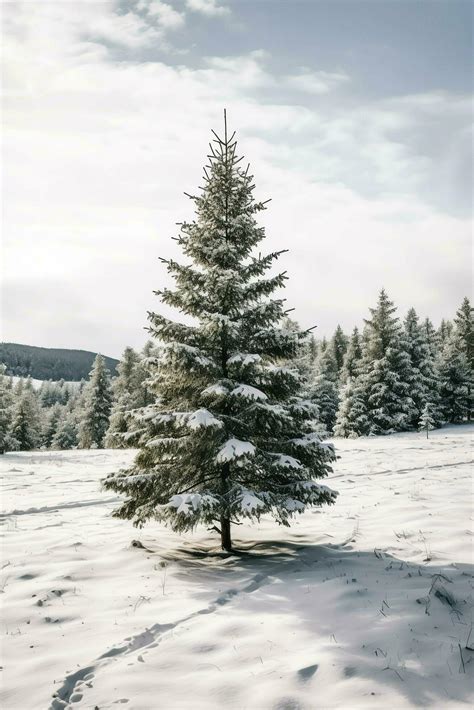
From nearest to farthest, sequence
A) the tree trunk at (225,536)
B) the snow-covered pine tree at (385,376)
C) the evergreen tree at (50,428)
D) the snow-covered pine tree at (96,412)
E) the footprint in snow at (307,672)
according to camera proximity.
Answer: the footprint in snow at (307,672) < the tree trunk at (225,536) < the snow-covered pine tree at (385,376) < the snow-covered pine tree at (96,412) < the evergreen tree at (50,428)

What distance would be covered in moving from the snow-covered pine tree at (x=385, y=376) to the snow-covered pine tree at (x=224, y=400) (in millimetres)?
29829

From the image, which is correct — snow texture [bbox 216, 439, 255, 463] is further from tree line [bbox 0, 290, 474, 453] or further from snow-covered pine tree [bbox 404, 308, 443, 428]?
snow-covered pine tree [bbox 404, 308, 443, 428]

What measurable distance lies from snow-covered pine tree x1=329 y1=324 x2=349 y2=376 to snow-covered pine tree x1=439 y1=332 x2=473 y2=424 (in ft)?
93.5

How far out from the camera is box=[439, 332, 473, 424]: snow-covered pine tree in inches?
1674

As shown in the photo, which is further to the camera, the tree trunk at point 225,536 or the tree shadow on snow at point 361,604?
the tree trunk at point 225,536

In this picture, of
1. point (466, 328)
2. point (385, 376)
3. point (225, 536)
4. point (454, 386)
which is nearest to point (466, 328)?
point (466, 328)

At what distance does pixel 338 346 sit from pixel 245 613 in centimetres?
7301

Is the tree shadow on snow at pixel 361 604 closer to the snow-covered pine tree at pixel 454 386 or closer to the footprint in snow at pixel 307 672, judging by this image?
the footprint in snow at pixel 307 672

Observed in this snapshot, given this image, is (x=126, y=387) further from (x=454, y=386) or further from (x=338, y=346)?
(x=338, y=346)

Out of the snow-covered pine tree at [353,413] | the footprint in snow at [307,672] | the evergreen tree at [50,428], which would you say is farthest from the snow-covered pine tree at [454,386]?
the evergreen tree at [50,428]

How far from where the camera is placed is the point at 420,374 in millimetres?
39000

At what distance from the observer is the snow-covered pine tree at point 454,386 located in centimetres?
4253

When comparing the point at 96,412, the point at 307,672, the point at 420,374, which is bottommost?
the point at 307,672

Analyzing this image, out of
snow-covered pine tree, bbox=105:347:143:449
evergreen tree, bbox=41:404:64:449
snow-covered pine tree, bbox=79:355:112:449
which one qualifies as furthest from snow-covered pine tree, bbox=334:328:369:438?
evergreen tree, bbox=41:404:64:449
